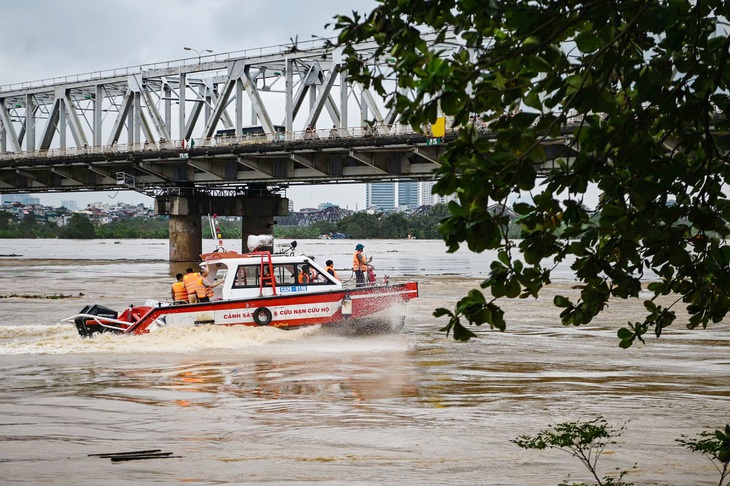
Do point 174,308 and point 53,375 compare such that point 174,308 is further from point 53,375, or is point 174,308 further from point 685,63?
point 685,63

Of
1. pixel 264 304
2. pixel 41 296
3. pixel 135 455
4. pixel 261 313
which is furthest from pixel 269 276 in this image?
pixel 41 296

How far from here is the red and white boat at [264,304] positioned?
20.7 metres

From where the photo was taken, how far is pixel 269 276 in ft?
Answer: 70.1

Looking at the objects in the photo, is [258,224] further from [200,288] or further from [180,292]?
[200,288]

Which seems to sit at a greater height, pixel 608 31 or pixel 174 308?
pixel 608 31

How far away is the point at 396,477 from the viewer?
980cm

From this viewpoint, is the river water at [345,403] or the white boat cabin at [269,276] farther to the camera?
the white boat cabin at [269,276]

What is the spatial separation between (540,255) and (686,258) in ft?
3.79

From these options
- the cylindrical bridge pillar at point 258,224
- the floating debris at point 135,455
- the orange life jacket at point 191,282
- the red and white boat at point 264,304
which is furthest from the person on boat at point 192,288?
the cylindrical bridge pillar at point 258,224

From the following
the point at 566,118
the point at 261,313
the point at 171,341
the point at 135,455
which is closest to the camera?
the point at 566,118

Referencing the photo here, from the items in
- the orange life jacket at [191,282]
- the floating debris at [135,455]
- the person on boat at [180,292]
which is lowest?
the floating debris at [135,455]

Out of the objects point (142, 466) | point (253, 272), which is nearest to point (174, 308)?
point (253, 272)

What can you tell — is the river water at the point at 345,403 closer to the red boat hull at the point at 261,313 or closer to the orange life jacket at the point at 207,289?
the red boat hull at the point at 261,313

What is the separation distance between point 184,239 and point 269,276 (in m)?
49.2
